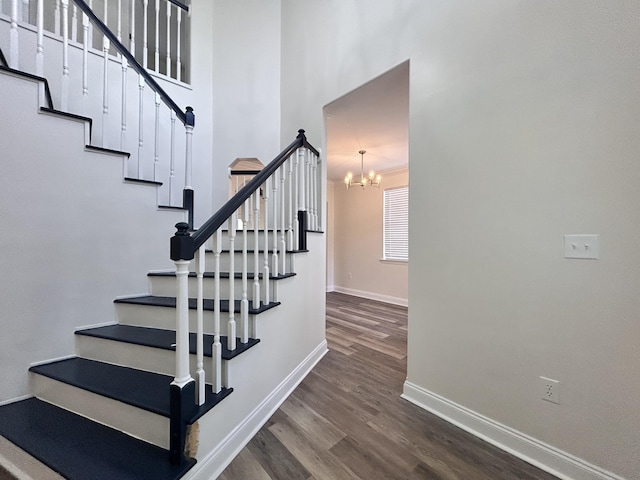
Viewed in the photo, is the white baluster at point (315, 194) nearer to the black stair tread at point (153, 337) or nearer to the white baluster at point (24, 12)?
the black stair tread at point (153, 337)

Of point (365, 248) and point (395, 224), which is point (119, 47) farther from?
point (365, 248)

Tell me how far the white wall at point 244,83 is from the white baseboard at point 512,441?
290 centimetres

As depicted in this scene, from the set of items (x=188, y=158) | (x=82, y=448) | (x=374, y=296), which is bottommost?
(x=374, y=296)

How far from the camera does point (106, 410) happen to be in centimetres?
128

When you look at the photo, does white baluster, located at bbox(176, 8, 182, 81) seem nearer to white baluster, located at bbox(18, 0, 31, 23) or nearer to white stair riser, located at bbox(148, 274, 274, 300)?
white baluster, located at bbox(18, 0, 31, 23)

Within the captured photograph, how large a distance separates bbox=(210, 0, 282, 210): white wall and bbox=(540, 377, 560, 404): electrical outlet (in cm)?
308

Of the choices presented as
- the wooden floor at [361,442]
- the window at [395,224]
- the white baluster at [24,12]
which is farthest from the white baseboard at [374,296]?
the white baluster at [24,12]

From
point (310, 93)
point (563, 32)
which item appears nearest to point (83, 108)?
point (310, 93)

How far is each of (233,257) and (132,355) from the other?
90cm

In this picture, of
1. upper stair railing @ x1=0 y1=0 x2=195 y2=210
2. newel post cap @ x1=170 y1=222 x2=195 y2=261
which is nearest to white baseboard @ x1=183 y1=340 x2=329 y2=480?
newel post cap @ x1=170 y1=222 x2=195 y2=261

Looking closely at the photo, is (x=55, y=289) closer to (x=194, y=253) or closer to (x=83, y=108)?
(x=194, y=253)

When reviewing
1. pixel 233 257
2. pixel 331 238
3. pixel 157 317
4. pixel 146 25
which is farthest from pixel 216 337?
pixel 331 238

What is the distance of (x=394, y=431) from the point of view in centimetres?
153

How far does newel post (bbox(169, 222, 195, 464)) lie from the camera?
3.51ft
